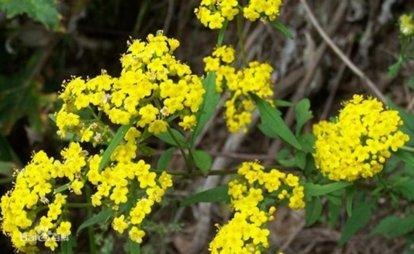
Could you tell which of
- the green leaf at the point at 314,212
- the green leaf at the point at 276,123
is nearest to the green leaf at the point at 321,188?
the green leaf at the point at 276,123

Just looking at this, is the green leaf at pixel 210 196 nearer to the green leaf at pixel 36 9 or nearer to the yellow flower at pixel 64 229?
the yellow flower at pixel 64 229

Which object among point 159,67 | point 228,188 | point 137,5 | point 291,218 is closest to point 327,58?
point 291,218

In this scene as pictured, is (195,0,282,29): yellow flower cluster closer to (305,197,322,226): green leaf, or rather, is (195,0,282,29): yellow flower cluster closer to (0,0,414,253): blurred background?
(305,197,322,226): green leaf

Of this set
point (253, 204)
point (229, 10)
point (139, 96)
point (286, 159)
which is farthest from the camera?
point (286, 159)

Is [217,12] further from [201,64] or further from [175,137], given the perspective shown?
[201,64]

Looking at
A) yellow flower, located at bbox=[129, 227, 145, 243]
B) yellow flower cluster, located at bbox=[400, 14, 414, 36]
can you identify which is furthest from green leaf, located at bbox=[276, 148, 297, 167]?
yellow flower, located at bbox=[129, 227, 145, 243]

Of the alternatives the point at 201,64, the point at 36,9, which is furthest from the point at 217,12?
the point at 201,64
